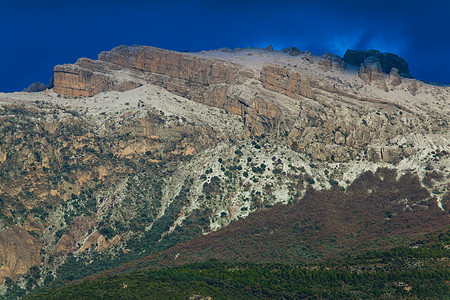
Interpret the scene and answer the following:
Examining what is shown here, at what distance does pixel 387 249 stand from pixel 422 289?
70.2 ft

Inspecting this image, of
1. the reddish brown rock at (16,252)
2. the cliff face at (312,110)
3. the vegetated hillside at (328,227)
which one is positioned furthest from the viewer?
the cliff face at (312,110)

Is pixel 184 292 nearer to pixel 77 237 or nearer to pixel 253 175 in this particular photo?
pixel 77 237

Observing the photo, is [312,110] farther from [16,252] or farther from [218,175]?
[16,252]

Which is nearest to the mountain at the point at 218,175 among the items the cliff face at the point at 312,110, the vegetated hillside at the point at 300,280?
the cliff face at the point at 312,110

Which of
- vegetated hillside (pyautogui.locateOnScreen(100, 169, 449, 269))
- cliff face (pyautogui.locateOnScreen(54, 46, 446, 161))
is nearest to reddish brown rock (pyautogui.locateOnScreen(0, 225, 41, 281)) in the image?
vegetated hillside (pyautogui.locateOnScreen(100, 169, 449, 269))

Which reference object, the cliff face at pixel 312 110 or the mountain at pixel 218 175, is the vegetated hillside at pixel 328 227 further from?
the cliff face at pixel 312 110

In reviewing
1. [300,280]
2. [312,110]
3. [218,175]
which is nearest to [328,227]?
[300,280]

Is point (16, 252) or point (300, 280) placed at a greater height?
point (300, 280)

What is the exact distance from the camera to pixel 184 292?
11238 centimetres

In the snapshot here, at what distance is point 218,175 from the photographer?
168625 mm

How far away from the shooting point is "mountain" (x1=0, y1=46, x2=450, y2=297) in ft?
467

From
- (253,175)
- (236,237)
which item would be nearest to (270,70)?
(253,175)

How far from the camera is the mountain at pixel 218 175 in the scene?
14238cm

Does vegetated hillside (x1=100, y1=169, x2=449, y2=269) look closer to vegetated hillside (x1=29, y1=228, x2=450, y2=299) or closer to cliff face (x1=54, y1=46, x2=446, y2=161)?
vegetated hillside (x1=29, y1=228, x2=450, y2=299)
